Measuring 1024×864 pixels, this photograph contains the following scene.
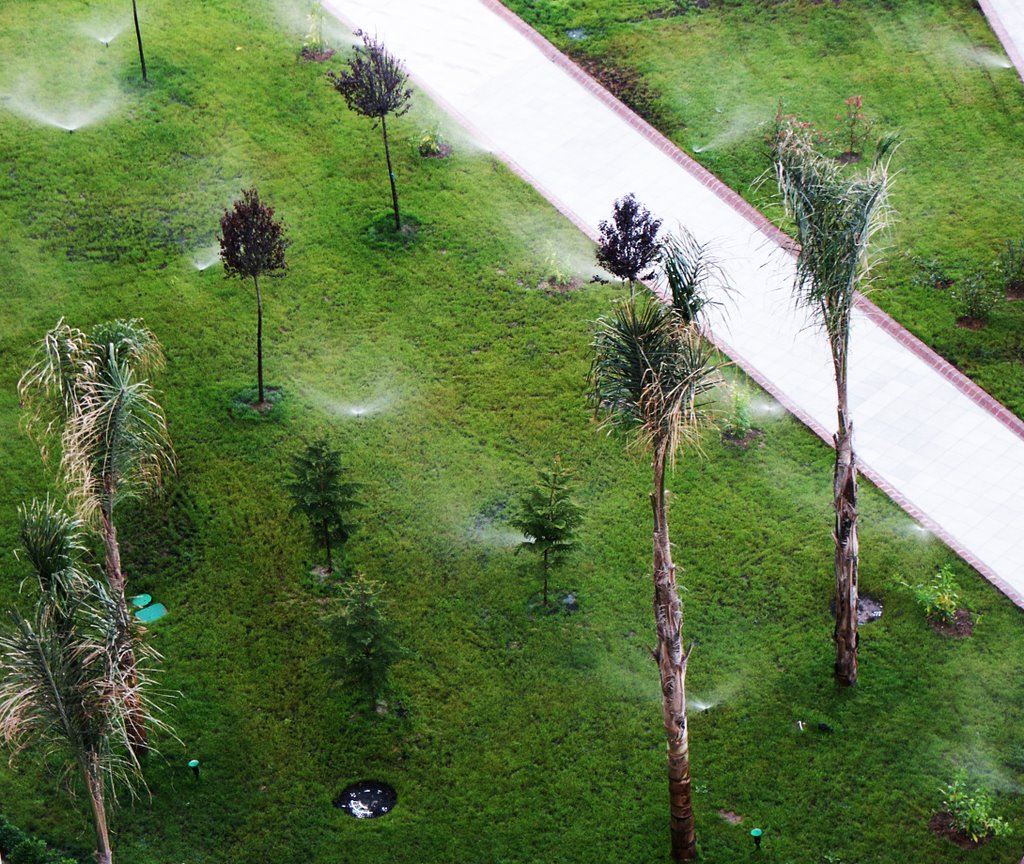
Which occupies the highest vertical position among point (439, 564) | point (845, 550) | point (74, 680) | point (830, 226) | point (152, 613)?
point (830, 226)

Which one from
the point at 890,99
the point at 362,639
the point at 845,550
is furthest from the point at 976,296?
the point at 362,639

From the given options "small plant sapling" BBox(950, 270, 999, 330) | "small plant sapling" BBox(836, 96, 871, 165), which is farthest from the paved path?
"small plant sapling" BBox(836, 96, 871, 165)

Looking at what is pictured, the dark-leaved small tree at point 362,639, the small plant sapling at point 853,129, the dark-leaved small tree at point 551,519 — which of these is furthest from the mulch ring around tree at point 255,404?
the small plant sapling at point 853,129

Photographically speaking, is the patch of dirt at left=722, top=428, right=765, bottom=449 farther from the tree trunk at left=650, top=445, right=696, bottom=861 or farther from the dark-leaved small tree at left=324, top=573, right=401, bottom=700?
the dark-leaved small tree at left=324, top=573, right=401, bottom=700

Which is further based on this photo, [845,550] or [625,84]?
[625,84]

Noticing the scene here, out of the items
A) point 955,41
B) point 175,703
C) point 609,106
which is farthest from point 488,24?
point 175,703

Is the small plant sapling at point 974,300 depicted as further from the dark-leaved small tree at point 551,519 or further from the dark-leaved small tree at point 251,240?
the dark-leaved small tree at point 251,240

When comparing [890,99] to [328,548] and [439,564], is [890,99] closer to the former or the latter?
[439,564]
